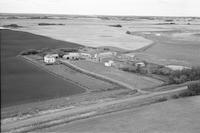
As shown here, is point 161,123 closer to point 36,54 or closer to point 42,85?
point 42,85

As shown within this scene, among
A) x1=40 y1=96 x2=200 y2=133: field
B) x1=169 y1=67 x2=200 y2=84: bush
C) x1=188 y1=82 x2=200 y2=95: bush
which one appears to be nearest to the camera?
x1=40 y1=96 x2=200 y2=133: field

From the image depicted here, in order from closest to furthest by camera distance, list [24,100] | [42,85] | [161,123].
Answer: [161,123], [24,100], [42,85]

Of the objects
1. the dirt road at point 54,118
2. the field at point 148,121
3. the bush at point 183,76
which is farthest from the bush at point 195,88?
the dirt road at point 54,118

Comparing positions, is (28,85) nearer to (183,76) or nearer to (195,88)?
(195,88)

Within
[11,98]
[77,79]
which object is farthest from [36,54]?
[11,98]

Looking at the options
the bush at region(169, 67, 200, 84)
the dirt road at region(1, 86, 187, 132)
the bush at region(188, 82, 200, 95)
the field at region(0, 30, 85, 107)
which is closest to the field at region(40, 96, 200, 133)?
the dirt road at region(1, 86, 187, 132)

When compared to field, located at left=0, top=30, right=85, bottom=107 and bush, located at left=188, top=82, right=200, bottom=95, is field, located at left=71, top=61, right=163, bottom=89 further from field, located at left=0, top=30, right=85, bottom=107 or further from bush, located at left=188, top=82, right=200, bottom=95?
field, located at left=0, top=30, right=85, bottom=107
